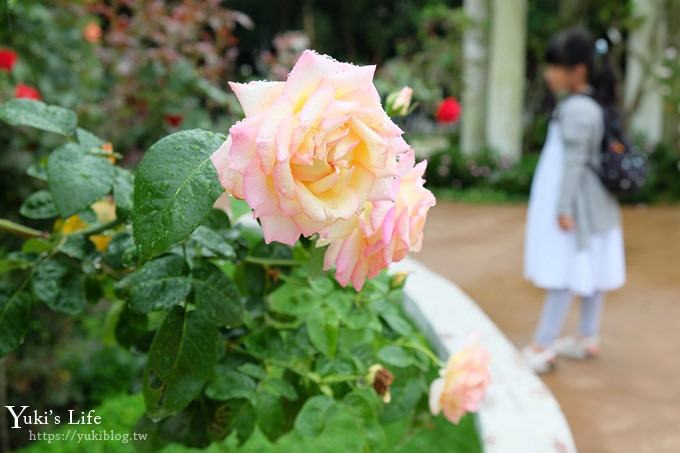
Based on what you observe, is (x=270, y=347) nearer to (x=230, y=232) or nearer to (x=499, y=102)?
(x=230, y=232)

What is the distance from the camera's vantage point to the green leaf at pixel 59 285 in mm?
926

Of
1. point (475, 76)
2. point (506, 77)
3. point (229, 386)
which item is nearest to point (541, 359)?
point (229, 386)

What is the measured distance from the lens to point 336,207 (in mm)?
567

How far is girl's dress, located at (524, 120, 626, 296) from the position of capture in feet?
9.98

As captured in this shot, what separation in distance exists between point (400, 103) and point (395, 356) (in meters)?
0.36

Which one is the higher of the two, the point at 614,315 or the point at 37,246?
the point at 37,246

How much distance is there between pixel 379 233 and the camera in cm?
66

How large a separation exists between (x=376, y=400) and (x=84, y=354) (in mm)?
2255

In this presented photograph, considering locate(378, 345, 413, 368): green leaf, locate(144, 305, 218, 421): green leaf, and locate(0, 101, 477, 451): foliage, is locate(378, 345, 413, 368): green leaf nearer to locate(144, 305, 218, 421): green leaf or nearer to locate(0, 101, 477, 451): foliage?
locate(0, 101, 477, 451): foliage

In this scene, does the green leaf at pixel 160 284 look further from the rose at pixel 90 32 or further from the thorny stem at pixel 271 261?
the rose at pixel 90 32

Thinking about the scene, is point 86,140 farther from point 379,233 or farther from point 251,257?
point 379,233

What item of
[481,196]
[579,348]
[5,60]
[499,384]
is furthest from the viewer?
[481,196]

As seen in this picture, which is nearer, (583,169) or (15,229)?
(15,229)

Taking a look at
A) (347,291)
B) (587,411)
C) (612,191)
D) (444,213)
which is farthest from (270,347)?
(444,213)
